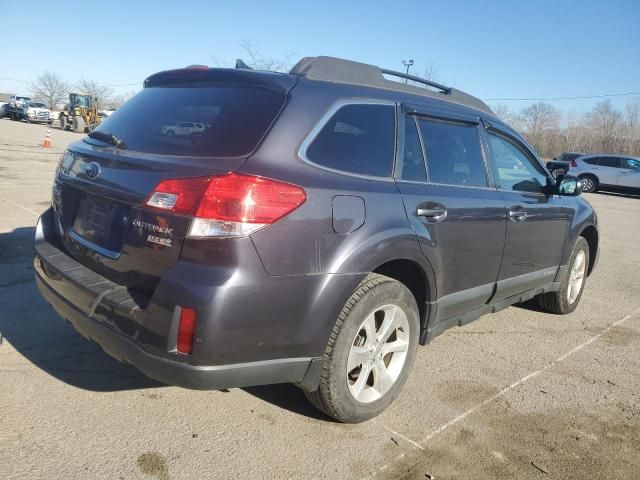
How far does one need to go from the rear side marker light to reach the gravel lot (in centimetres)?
61

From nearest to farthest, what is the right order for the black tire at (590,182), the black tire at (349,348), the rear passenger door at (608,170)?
the black tire at (349,348), the rear passenger door at (608,170), the black tire at (590,182)

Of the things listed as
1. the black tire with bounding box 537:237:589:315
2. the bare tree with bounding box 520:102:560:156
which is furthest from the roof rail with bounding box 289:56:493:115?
the bare tree with bounding box 520:102:560:156

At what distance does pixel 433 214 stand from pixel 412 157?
1.19 feet

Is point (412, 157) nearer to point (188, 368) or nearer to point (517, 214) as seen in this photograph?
point (517, 214)

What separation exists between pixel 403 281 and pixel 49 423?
2022mm

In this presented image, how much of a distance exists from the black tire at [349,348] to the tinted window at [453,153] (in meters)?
0.79

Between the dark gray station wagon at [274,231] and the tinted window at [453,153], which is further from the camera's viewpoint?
the tinted window at [453,153]

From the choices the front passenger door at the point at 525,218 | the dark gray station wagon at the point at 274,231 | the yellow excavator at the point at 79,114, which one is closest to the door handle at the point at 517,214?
the front passenger door at the point at 525,218

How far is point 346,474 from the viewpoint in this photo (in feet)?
8.11

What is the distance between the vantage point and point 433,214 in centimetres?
307

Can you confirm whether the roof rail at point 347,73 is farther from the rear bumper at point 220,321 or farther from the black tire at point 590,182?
the black tire at point 590,182

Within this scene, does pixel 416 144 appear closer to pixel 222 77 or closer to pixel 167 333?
pixel 222 77

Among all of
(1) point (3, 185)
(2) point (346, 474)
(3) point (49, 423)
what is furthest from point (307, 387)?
(1) point (3, 185)

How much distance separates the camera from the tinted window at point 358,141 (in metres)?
2.63
